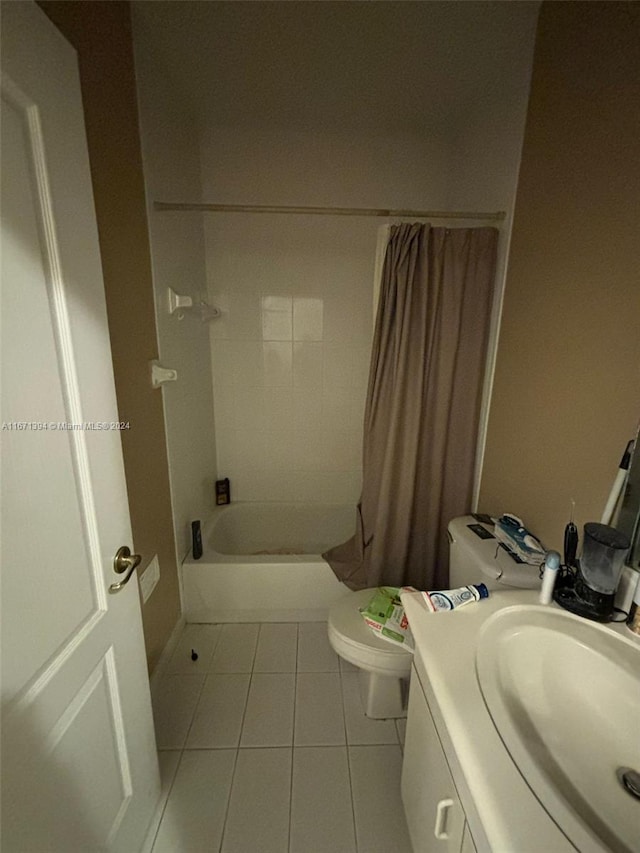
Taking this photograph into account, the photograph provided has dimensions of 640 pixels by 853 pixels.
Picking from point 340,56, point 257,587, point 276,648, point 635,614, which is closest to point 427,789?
point 635,614

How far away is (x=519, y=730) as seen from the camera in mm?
612

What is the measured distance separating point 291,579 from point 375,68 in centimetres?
226

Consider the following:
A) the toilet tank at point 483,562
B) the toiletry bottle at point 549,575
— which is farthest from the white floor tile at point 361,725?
the toiletry bottle at point 549,575

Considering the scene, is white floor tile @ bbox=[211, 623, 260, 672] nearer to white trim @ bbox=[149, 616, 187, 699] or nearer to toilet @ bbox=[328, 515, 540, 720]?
white trim @ bbox=[149, 616, 187, 699]

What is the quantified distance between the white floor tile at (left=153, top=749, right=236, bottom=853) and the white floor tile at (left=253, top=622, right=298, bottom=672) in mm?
361

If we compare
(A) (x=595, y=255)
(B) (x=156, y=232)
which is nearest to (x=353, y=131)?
(B) (x=156, y=232)

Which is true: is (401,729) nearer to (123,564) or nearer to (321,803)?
(321,803)

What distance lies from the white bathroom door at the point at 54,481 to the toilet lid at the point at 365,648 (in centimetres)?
69

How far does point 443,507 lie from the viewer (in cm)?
170

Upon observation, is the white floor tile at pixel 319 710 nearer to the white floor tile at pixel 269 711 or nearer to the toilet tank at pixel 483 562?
the white floor tile at pixel 269 711

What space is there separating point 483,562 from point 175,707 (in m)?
1.31

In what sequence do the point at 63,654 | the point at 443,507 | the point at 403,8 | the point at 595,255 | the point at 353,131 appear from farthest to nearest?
the point at 353,131
the point at 443,507
the point at 403,8
the point at 595,255
the point at 63,654

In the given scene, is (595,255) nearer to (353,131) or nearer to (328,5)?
(328,5)

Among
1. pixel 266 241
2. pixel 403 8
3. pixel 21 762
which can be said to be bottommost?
pixel 21 762
